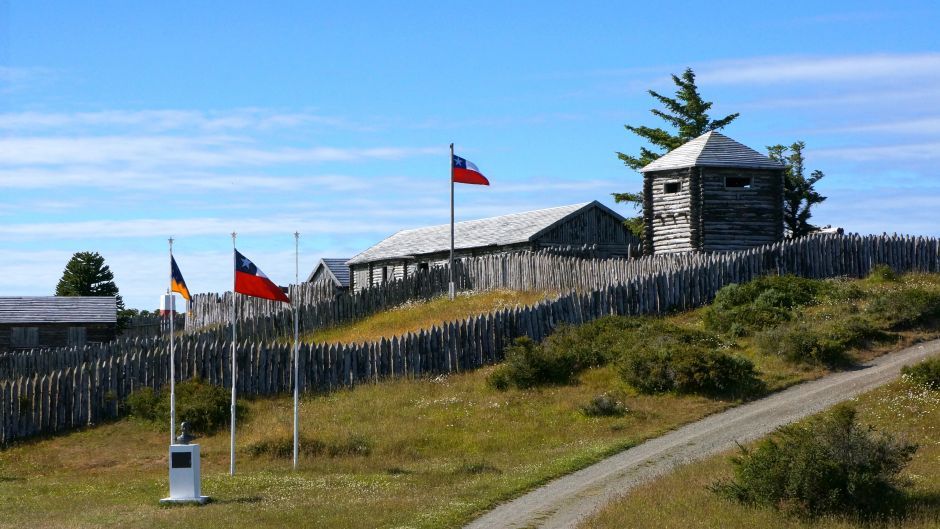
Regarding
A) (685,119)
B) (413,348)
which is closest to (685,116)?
(685,119)

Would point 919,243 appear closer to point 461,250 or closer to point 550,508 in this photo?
point 461,250

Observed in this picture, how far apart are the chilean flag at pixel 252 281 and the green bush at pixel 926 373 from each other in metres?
13.9

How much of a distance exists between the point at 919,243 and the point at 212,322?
37.8m

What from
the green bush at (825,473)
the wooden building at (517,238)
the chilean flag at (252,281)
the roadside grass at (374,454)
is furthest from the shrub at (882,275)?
the chilean flag at (252,281)

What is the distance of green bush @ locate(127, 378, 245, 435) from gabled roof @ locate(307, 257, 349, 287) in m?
36.2

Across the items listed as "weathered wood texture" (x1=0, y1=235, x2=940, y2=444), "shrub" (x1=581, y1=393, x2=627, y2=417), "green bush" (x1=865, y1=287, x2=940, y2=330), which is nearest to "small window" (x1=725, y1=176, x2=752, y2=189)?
"weathered wood texture" (x1=0, y1=235, x2=940, y2=444)

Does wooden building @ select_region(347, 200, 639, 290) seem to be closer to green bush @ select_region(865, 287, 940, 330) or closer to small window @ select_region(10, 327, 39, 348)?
small window @ select_region(10, 327, 39, 348)

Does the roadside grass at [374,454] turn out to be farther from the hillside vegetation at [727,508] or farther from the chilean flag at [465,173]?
the chilean flag at [465,173]

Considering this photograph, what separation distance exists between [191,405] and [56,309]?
30.3 meters

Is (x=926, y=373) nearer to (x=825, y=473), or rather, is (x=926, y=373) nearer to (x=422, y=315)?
(x=825, y=473)

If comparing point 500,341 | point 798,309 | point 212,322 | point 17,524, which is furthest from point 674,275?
point 212,322

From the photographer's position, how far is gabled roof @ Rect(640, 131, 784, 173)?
45250 mm

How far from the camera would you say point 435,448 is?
25.3 m

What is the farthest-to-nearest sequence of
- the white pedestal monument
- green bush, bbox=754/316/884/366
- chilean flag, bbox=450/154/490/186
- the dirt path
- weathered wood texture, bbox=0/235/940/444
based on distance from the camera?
1. chilean flag, bbox=450/154/490/186
2. weathered wood texture, bbox=0/235/940/444
3. green bush, bbox=754/316/884/366
4. the white pedestal monument
5. the dirt path
